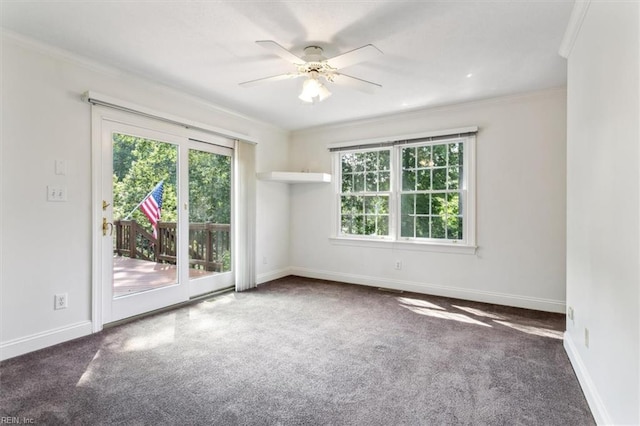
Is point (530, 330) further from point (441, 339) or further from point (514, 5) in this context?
point (514, 5)

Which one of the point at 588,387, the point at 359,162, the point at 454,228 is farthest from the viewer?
the point at 359,162

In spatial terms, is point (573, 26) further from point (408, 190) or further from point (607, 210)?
point (408, 190)

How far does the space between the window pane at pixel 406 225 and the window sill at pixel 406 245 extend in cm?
13

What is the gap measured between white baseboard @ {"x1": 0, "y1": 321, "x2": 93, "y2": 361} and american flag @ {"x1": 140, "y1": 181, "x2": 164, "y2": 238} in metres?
1.08

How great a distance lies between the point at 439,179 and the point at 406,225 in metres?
0.77

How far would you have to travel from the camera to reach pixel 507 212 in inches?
149

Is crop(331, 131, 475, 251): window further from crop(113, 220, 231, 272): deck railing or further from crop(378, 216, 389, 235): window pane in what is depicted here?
crop(113, 220, 231, 272): deck railing

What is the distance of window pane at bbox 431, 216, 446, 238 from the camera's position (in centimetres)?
422

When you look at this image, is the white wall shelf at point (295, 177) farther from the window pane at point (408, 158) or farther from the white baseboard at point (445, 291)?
the white baseboard at point (445, 291)

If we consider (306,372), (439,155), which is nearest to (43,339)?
(306,372)

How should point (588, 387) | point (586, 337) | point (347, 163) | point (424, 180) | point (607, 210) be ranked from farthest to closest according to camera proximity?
point (347, 163) → point (424, 180) → point (586, 337) → point (588, 387) → point (607, 210)

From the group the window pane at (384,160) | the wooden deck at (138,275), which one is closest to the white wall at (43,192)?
the wooden deck at (138,275)

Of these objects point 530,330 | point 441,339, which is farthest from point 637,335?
point 530,330

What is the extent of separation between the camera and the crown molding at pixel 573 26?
6.58ft
